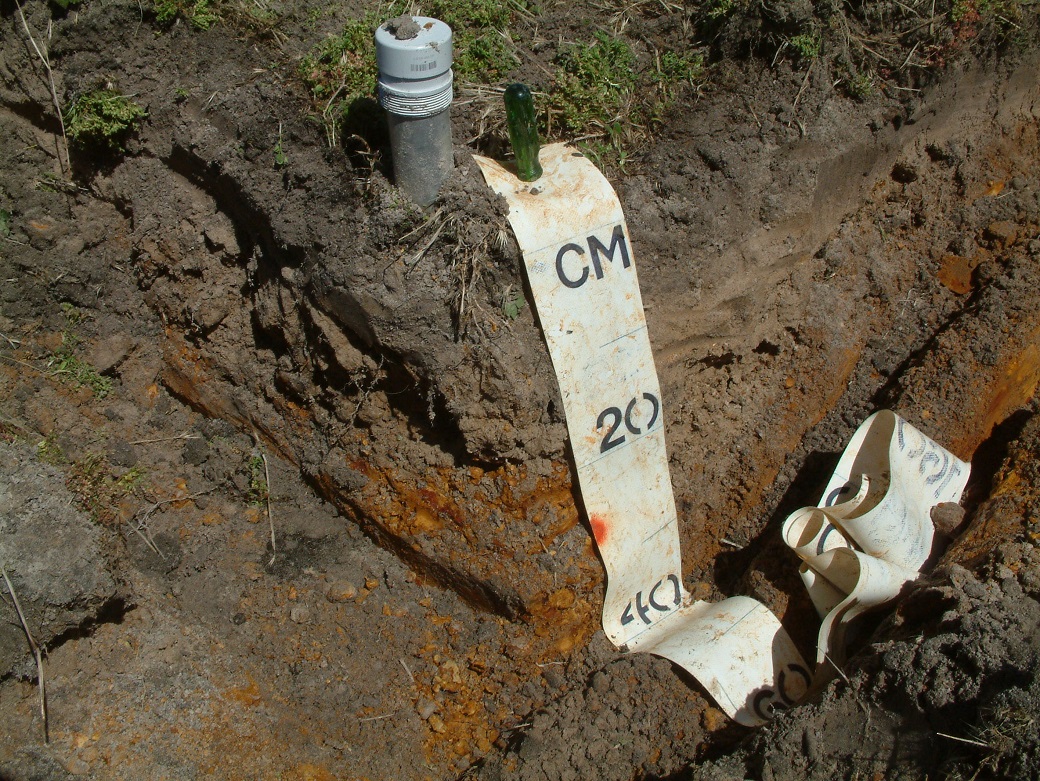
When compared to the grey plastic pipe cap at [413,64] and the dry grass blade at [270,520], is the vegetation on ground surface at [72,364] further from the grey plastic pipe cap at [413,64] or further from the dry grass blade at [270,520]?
the grey plastic pipe cap at [413,64]

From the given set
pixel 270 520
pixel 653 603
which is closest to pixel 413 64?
pixel 270 520

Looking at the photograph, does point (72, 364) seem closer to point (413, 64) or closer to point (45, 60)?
point (45, 60)

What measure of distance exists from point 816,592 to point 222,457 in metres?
2.37

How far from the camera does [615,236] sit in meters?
2.80

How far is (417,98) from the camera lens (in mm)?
2275

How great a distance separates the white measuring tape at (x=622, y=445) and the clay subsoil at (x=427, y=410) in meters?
0.09

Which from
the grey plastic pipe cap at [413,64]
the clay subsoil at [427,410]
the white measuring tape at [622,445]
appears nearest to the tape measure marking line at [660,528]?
the white measuring tape at [622,445]

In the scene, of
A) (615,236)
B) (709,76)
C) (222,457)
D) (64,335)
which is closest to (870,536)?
(615,236)

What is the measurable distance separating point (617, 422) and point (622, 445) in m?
0.10

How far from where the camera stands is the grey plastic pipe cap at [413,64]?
2172 mm

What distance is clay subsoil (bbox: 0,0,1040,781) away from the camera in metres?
2.63

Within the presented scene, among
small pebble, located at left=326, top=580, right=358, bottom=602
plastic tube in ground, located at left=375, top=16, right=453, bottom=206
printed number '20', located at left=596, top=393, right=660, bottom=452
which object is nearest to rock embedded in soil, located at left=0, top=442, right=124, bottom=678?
small pebble, located at left=326, top=580, right=358, bottom=602

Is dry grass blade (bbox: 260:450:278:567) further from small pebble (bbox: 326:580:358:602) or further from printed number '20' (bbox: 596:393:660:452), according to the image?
printed number '20' (bbox: 596:393:660:452)

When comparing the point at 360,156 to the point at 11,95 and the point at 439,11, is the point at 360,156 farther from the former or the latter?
the point at 11,95
